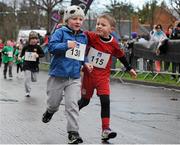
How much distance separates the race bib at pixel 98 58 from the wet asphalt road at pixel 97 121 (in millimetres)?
1049

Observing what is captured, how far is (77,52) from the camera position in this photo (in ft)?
27.4

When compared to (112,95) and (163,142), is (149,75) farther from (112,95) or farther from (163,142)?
(163,142)

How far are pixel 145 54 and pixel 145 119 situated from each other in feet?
39.0

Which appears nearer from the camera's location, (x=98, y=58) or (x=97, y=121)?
(x=98, y=58)

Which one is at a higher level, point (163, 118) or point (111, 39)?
point (111, 39)

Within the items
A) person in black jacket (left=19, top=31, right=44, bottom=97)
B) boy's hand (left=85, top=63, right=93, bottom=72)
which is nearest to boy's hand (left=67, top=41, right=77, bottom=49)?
boy's hand (left=85, top=63, right=93, bottom=72)

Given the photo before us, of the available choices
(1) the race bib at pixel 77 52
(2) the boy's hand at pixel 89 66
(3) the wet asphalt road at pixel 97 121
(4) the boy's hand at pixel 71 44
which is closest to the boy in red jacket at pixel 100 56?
(2) the boy's hand at pixel 89 66

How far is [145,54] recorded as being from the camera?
22.8 meters

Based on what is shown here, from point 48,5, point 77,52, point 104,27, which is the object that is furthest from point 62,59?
point 48,5

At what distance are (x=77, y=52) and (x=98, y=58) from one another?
1.75 ft

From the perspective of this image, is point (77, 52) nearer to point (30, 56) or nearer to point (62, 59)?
point (62, 59)

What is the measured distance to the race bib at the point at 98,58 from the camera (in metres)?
8.79

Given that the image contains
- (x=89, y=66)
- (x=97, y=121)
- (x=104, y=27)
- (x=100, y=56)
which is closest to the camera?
(x=89, y=66)

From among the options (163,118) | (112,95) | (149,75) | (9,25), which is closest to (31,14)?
(9,25)
